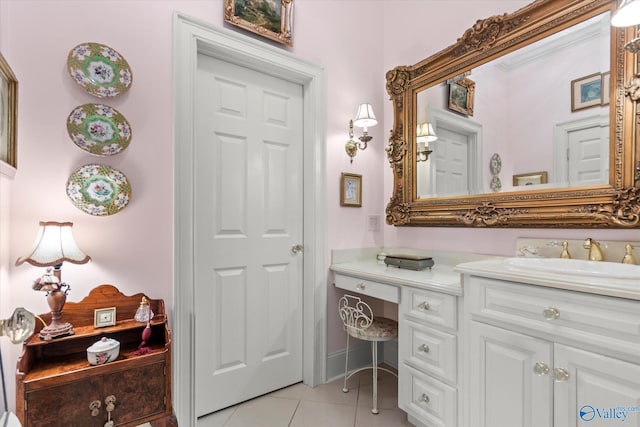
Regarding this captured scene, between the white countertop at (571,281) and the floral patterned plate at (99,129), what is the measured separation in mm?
1757

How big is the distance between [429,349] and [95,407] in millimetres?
1493

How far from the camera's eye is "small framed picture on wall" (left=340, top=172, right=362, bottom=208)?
2371mm

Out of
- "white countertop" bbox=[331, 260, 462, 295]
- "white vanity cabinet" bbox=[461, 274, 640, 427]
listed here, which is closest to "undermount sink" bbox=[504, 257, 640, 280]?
"white vanity cabinet" bbox=[461, 274, 640, 427]

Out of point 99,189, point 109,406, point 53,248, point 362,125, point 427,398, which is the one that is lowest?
point 427,398

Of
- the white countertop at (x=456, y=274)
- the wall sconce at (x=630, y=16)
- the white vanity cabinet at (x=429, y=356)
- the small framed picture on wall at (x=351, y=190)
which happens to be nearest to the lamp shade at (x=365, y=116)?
the small framed picture on wall at (x=351, y=190)

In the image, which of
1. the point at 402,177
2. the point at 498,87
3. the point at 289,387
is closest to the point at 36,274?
the point at 289,387

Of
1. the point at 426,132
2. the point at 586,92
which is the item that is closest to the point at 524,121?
the point at 586,92

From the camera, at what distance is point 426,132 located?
88.8 inches

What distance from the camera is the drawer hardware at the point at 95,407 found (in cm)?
119

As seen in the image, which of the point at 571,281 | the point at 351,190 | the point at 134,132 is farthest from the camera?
the point at 351,190

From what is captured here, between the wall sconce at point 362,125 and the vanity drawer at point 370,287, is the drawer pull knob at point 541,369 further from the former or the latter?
the wall sconce at point 362,125

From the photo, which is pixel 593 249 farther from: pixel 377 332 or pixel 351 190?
pixel 351 190

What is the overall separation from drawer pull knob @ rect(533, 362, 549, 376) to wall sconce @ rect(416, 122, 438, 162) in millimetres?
1438

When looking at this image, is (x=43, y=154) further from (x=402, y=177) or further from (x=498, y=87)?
(x=498, y=87)
